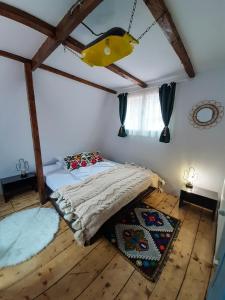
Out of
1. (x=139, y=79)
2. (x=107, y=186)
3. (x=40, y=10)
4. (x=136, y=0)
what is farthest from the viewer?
(x=139, y=79)

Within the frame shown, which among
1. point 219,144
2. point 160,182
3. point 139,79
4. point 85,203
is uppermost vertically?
point 139,79

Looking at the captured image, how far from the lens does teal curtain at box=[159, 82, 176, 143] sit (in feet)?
8.72

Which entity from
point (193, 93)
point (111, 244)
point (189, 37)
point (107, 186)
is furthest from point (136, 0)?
point (111, 244)

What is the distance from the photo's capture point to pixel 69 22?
1.25 m

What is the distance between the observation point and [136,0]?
1098 millimetres

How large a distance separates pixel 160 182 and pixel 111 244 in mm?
1647

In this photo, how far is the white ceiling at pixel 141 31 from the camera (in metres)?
1.15

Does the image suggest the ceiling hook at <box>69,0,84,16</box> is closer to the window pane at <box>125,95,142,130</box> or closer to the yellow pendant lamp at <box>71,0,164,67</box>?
the yellow pendant lamp at <box>71,0,164,67</box>

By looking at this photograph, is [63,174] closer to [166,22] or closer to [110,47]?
[110,47]

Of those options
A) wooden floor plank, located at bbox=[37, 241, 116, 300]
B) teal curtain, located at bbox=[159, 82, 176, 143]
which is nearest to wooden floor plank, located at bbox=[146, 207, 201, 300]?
wooden floor plank, located at bbox=[37, 241, 116, 300]

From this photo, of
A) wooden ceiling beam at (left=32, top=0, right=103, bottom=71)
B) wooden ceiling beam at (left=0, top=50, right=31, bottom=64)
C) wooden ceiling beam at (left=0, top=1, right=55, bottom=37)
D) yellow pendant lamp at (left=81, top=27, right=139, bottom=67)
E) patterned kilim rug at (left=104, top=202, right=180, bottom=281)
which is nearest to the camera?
yellow pendant lamp at (left=81, top=27, right=139, bottom=67)

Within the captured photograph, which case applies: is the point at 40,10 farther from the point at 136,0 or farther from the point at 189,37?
the point at 189,37

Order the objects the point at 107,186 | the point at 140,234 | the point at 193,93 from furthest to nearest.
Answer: the point at 193,93 < the point at 107,186 < the point at 140,234

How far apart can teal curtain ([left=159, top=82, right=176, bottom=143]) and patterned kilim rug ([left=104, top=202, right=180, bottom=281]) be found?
4.71 feet
